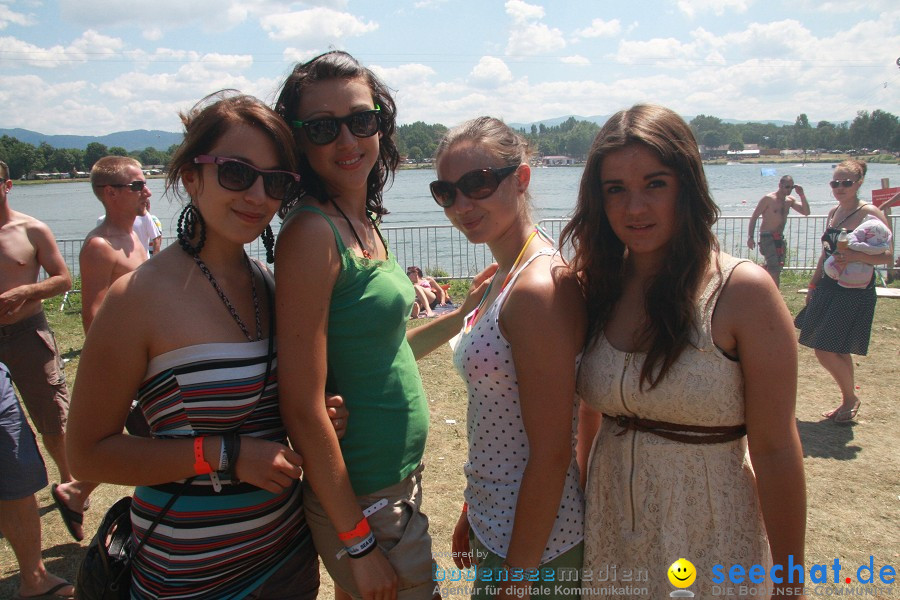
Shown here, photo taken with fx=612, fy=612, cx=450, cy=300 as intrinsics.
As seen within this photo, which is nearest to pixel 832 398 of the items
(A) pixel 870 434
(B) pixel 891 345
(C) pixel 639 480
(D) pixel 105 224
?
(A) pixel 870 434

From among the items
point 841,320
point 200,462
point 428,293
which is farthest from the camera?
point 428,293

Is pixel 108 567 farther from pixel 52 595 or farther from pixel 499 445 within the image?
pixel 52 595

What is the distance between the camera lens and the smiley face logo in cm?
171

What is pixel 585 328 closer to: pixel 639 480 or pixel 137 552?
pixel 639 480

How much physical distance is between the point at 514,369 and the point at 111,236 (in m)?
3.73

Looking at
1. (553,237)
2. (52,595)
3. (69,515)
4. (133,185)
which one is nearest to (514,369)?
(52,595)

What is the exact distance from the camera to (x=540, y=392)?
1.64 meters

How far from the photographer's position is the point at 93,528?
4.06 m

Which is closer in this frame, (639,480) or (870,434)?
(639,480)

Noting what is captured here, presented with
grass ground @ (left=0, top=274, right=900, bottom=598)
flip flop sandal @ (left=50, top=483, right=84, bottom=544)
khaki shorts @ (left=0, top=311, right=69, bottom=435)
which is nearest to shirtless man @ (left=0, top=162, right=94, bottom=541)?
khaki shorts @ (left=0, top=311, right=69, bottom=435)

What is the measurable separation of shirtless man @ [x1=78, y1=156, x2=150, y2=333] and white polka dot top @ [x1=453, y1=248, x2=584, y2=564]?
10.5ft

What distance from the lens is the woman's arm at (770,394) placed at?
1.56 m

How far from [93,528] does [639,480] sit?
152 inches

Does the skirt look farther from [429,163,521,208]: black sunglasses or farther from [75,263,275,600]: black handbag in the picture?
[75,263,275,600]: black handbag
